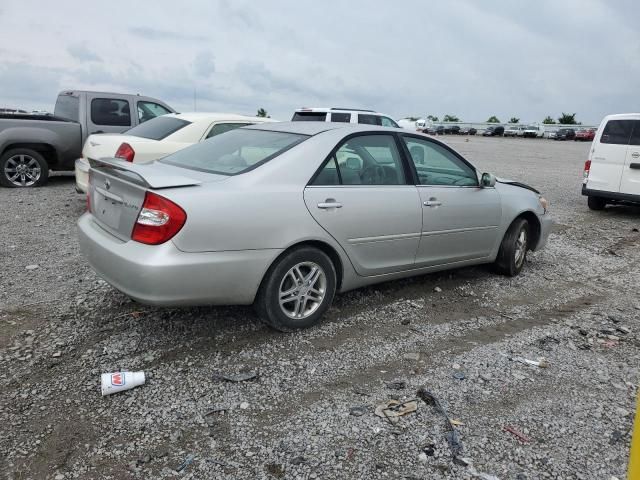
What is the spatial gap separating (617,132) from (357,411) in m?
9.50

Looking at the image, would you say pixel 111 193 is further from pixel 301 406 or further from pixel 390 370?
pixel 390 370

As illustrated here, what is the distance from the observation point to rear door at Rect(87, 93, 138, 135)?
34.6ft

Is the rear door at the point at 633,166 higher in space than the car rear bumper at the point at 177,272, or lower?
higher

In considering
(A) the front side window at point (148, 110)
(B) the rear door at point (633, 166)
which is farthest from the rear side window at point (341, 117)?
(B) the rear door at point (633, 166)

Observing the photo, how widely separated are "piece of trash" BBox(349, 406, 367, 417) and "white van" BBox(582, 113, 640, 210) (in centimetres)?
894

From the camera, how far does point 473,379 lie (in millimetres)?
3590

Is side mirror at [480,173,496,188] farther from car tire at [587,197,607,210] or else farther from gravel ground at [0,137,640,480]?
car tire at [587,197,607,210]

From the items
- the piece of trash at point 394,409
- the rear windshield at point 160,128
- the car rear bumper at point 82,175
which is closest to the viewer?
the piece of trash at point 394,409

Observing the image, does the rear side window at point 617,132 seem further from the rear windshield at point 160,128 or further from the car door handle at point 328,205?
the car door handle at point 328,205

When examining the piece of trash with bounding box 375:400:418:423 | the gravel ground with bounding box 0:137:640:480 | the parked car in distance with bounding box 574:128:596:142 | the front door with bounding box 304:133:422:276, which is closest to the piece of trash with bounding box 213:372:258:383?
the gravel ground with bounding box 0:137:640:480

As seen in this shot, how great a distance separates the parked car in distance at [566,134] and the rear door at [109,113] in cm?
4915

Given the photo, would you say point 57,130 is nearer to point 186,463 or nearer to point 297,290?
point 297,290

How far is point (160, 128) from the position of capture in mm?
7938

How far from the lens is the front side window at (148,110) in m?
11.1
